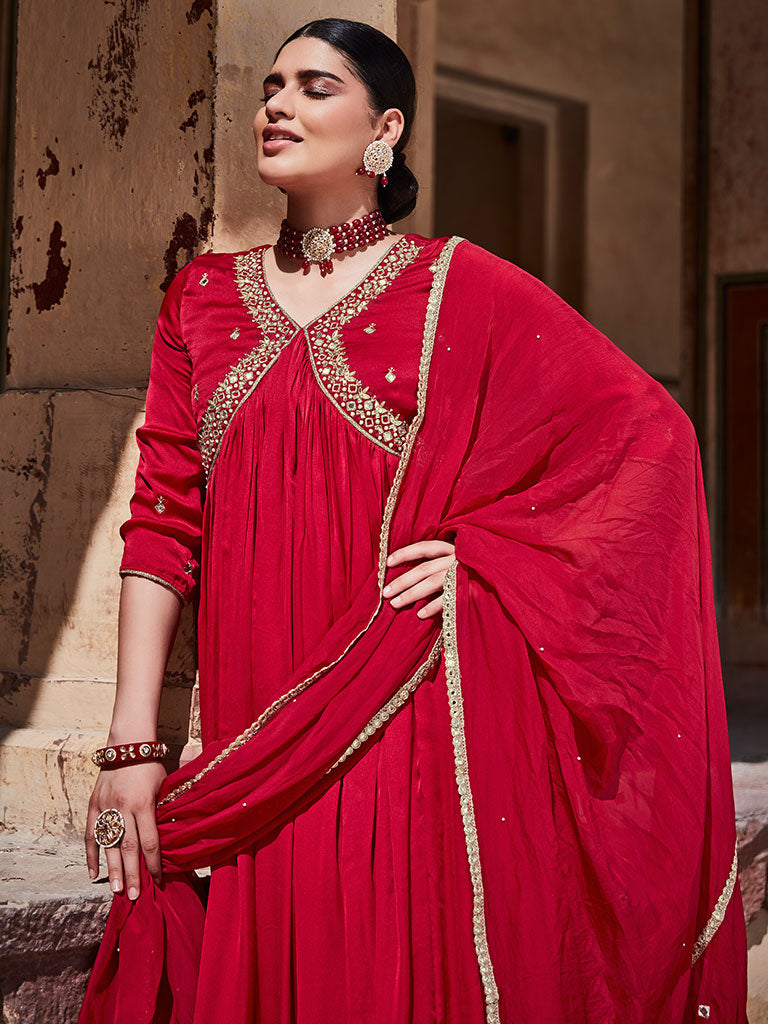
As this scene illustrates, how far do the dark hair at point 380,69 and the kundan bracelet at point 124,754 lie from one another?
890 millimetres

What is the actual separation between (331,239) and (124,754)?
0.79m

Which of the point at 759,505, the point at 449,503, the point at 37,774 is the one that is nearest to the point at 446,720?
the point at 449,503

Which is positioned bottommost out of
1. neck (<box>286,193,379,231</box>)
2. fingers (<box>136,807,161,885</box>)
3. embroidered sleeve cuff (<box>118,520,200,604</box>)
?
fingers (<box>136,807,161,885</box>)

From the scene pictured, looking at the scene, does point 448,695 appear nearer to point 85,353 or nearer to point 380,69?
point 380,69

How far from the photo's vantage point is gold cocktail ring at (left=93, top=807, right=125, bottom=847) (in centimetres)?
171

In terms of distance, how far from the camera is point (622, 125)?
17.1ft

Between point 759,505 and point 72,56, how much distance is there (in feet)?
13.1

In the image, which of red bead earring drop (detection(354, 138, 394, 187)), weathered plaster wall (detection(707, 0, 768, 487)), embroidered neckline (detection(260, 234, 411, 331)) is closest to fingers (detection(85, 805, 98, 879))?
embroidered neckline (detection(260, 234, 411, 331))

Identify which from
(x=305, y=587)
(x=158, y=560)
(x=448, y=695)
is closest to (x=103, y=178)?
(x=158, y=560)

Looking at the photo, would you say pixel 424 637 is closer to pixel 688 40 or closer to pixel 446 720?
pixel 446 720

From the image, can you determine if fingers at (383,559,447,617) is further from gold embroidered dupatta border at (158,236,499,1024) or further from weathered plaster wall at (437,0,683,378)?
weathered plaster wall at (437,0,683,378)

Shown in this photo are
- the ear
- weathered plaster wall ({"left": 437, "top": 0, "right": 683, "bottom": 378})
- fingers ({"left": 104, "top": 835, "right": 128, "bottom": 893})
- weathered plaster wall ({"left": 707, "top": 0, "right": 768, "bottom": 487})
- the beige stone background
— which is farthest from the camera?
weathered plaster wall ({"left": 707, "top": 0, "right": 768, "bottom": 487})

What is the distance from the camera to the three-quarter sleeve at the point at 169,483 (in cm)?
178

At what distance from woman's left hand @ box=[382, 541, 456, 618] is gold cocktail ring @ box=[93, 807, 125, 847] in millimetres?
487
